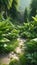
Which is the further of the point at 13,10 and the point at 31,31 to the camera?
the point at 13,10

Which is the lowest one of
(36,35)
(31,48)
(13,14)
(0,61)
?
(0,61)

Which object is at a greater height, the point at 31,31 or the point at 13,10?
the point at 13,10

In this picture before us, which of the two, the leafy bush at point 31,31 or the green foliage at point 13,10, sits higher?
the green foliage at point 13,10

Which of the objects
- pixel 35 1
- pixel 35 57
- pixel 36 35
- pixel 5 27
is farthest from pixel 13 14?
pixel 35 57

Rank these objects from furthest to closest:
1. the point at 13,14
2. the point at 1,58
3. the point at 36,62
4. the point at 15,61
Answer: the point at 13,14 < the point at 1,58 < the point at 15,61 < the point at 36,62

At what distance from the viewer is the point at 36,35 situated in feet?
45.3

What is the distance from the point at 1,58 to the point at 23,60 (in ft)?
4.09

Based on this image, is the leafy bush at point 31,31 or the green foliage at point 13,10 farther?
the green foliage at point 13,10

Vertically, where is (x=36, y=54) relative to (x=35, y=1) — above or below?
below

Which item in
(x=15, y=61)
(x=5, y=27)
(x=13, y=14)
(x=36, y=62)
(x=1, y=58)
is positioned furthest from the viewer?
(x=13, y=14)

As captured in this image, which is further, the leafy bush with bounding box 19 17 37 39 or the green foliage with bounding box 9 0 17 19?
the green foliage with bounding box 9 0 17 19

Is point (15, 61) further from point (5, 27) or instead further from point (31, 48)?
point (5, 27)

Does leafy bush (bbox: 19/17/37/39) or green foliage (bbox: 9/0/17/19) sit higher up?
green foliage (bbox: 9/0/17/19)

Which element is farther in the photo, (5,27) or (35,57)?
(5,27)
